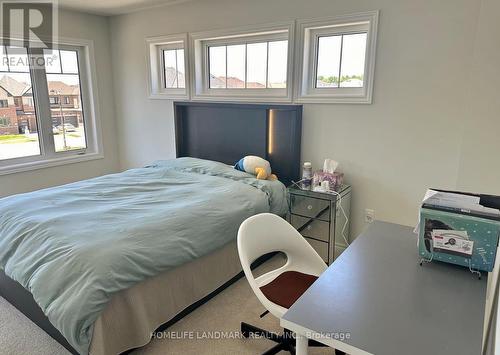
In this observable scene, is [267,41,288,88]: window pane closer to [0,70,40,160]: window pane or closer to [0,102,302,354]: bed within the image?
[0,102,302,354]: bed

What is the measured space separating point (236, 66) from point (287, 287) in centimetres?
253

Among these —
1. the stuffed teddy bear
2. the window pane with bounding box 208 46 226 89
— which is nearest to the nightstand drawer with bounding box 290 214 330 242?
the stuffed teddy bear

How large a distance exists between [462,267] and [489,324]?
21 cm

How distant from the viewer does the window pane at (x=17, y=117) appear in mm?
3549

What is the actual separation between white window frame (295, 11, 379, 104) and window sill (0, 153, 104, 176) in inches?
110

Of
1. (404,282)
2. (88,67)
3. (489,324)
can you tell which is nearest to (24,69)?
(88,67)

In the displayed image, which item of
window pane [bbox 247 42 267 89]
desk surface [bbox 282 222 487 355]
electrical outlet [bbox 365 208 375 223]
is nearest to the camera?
desk surface [bbox 282 222 487 355]

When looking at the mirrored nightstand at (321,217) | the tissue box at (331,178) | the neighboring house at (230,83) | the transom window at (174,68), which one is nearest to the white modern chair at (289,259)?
the mirrored nightstand at (321,217)

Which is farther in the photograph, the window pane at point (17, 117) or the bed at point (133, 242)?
the window pane at point (17, 117)

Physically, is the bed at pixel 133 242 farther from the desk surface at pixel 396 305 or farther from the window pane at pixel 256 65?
the desk surface at pixel 396 305

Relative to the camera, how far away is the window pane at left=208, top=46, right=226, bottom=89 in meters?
3.57

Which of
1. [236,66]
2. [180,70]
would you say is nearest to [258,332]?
[236,66]

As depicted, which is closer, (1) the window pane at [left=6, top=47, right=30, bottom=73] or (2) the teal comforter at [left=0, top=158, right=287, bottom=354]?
(2) the teal comforter at [left=0, top=158, right=287, bottom=354]

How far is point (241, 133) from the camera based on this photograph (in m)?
3.36
